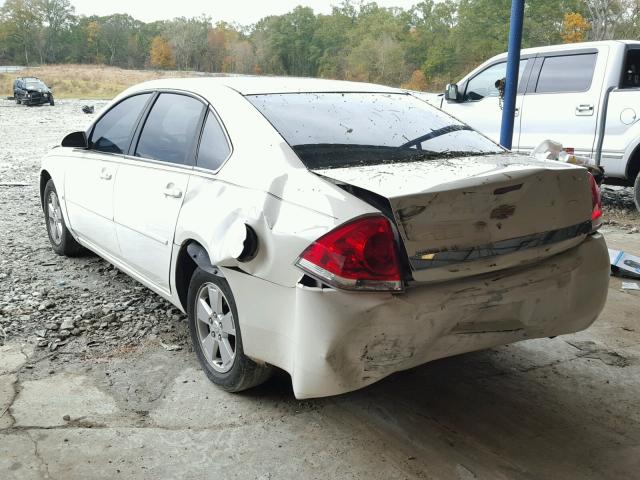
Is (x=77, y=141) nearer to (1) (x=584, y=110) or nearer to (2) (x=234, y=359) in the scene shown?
(2) (x=234, y=359)

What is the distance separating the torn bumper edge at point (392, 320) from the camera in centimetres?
238

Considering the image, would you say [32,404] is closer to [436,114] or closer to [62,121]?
[436,114]

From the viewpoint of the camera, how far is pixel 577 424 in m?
2.90

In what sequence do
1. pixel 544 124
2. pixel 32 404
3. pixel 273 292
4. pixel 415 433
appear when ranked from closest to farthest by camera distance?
pixel 273 292 → pixel 415 433 → pixel 32 404 → pixel 544 124

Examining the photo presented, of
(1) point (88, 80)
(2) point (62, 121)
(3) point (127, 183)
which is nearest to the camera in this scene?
(3) point (127, 183)

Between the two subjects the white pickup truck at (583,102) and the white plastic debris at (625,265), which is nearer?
the white plastic debris at (625,265)

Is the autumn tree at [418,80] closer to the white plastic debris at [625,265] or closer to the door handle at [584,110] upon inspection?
the door handle at [584,110]

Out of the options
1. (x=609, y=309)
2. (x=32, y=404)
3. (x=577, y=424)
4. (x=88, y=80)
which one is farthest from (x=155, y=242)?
(x=88, y=80)

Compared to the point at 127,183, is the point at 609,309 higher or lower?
lower

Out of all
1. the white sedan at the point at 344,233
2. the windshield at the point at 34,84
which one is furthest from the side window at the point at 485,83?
the windshield at the point at 34,84

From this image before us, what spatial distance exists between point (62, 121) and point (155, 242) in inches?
950

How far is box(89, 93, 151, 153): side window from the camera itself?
418 centimetres

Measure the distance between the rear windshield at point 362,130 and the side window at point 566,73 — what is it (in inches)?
182

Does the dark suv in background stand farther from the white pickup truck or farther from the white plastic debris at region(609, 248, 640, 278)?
the white plastic debris at region(609, 248, 640, 278)
